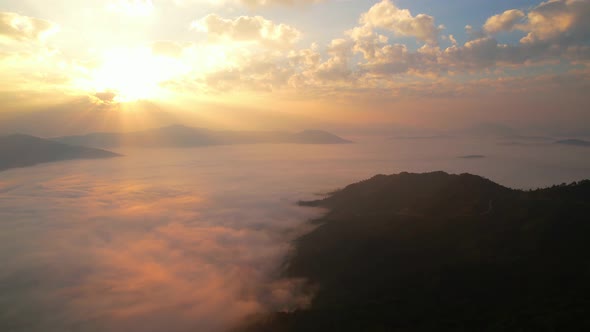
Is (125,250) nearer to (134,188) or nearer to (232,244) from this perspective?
(232,244)

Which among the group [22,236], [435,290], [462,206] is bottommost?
[22,236]

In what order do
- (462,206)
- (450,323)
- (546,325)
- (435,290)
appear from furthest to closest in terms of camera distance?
1. (462,206)
2. (435,290)
3. (450,323)
4. (546,325)

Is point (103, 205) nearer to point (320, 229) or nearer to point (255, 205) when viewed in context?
point (255, 205)

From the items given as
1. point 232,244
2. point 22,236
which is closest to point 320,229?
point 232,244

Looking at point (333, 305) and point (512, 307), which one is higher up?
point (512, 307)

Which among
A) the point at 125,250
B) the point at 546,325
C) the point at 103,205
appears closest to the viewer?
the point at 546,325

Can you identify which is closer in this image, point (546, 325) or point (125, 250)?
point (546, 325)
